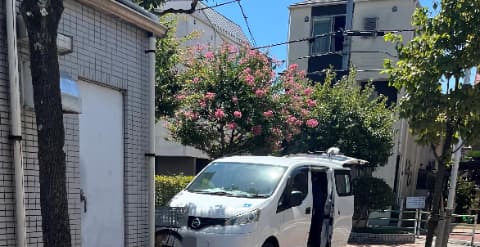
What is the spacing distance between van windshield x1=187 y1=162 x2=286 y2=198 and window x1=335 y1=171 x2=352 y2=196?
5.61ft

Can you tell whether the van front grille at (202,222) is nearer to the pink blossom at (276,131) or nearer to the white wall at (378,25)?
the pink blossom at (276,131)

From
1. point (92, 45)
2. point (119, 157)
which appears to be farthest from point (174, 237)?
point (92, 45)

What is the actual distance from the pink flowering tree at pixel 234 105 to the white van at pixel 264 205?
3.14m

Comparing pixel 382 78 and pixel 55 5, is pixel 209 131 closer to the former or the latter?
pixel 55 5

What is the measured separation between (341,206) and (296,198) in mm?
1825

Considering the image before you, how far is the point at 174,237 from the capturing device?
6340 millimetres

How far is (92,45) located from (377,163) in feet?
38.1

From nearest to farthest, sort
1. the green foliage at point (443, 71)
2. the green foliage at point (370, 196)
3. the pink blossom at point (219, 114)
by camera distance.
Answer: the green foliage at point (443, 71)
the pink blossom at point (219, 114)
the green foliage at point (370, 196)

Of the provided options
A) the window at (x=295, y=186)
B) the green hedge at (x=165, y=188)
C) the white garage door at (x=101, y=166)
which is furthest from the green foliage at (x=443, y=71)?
the green hedge at (x=165, y=188)

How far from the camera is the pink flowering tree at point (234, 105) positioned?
11445 millimetres

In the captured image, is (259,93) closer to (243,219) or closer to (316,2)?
(243,219)

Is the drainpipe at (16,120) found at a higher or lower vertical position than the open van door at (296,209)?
higher

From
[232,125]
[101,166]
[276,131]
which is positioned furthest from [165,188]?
[101,166]

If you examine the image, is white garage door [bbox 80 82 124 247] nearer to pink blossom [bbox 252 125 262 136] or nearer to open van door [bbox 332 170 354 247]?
open van door [bbox 332 170 354 247]
